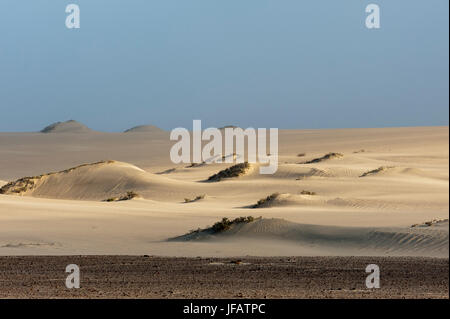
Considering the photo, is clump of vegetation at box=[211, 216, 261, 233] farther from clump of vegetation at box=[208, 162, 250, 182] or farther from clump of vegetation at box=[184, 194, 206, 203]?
clump of vegetation at box=[208, 162, 250, 182]

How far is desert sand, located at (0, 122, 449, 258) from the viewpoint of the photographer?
24.8m

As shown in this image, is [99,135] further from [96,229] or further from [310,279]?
[310,279]

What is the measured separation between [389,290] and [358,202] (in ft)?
68.3

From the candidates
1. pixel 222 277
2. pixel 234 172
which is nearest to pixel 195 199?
pixel 234 172

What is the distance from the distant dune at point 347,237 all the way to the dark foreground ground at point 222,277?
1624 millimetres

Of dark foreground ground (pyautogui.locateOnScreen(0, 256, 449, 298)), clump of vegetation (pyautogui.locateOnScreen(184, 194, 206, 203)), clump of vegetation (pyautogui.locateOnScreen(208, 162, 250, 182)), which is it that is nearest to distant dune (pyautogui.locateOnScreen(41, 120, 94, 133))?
clump of vegetation (pyautogui.locateOnScreen(208, 162, 250, 182))

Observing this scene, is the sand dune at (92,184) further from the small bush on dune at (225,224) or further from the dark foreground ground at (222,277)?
the dark foreground ground at (222,277)

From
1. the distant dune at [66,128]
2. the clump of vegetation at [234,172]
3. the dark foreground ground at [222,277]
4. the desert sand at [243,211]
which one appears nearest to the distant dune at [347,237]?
the desert sand at [243,211]

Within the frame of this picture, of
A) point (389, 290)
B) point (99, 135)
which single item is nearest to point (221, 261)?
point (389, 290)

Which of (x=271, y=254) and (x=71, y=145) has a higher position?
(x=71, y=145)

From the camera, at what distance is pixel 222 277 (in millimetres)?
18281

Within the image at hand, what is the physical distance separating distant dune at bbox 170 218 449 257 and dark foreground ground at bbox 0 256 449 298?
1.62 meters

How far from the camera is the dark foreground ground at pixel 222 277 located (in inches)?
599
